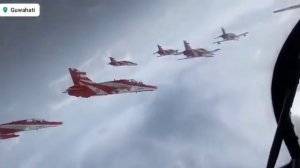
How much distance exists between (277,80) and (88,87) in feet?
171

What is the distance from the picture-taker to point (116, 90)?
55875mm

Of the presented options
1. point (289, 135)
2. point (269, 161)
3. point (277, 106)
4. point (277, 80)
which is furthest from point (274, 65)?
point (269, 161)

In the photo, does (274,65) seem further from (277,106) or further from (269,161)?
(269,161)

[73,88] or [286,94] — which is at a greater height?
[73,88]

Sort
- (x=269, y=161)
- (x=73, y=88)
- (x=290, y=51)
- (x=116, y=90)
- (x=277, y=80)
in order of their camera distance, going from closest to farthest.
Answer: (x=269, y=161) < (x=290, y=51) < (x=277, y=80) < (x=73, y=88) < (x=116, y=90)

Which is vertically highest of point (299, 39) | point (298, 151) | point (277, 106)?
point (299, 39)

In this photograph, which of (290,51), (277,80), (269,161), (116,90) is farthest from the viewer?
(116,90)

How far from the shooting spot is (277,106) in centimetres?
278

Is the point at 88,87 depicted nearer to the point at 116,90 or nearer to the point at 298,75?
the point at 116,90

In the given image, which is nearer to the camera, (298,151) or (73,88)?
(298,151)

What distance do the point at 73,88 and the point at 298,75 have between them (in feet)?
167

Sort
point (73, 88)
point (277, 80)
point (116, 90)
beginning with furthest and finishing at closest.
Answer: point (116, 90) → point (73, 88) → point (277, 80)

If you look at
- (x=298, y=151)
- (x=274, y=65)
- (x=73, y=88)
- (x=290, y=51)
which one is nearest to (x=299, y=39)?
(x=290, y=51)

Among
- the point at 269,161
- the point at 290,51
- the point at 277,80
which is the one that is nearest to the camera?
the point at 269,161
